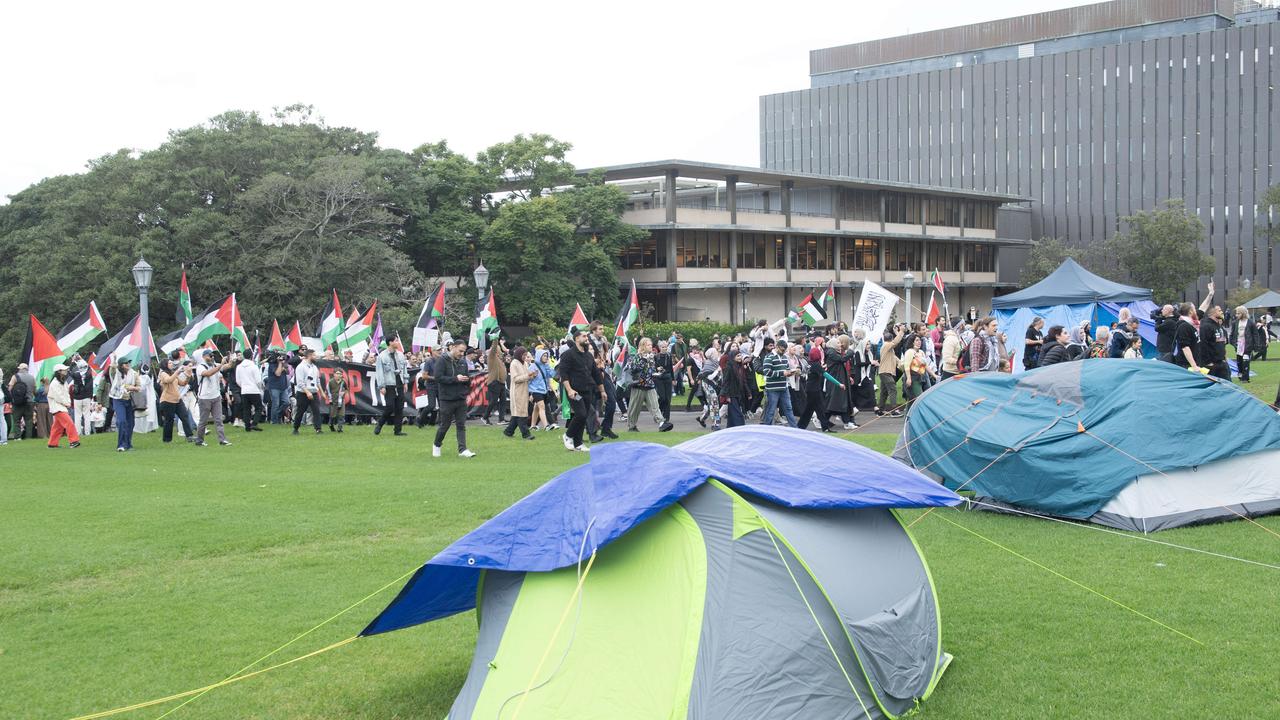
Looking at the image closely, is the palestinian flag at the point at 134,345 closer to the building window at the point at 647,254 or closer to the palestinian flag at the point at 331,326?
the palestinian flag at the point at 331,326

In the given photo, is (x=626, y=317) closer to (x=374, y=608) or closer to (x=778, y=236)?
(x=374, y=608)

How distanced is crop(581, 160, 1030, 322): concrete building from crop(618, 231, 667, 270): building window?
0.06 meters

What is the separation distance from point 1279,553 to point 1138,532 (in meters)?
1.15

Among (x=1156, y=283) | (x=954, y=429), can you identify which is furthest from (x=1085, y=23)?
(x=954, y=429)

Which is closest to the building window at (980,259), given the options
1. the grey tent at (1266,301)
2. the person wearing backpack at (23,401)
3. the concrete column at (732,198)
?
the concrete column at (732,198)

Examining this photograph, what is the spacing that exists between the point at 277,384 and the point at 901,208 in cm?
5507

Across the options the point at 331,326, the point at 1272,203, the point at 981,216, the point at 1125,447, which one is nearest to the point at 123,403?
the point at 331,326

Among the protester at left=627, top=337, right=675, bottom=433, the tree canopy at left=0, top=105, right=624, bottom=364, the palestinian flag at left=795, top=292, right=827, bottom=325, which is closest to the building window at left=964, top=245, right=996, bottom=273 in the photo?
the tree canopy at left=0, top=105, right=624, bottom=364

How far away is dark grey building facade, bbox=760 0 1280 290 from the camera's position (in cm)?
7938

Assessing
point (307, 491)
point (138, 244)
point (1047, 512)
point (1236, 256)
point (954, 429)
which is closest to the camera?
point (1047, 512)

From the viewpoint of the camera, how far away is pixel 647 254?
191 feet

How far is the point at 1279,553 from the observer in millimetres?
8812

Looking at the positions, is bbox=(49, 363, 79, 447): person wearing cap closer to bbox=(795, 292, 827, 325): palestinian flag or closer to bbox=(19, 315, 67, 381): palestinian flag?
bbox=(19, 315, 67, 381): palestinian flag

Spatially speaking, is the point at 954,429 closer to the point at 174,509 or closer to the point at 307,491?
the point at 307,491
